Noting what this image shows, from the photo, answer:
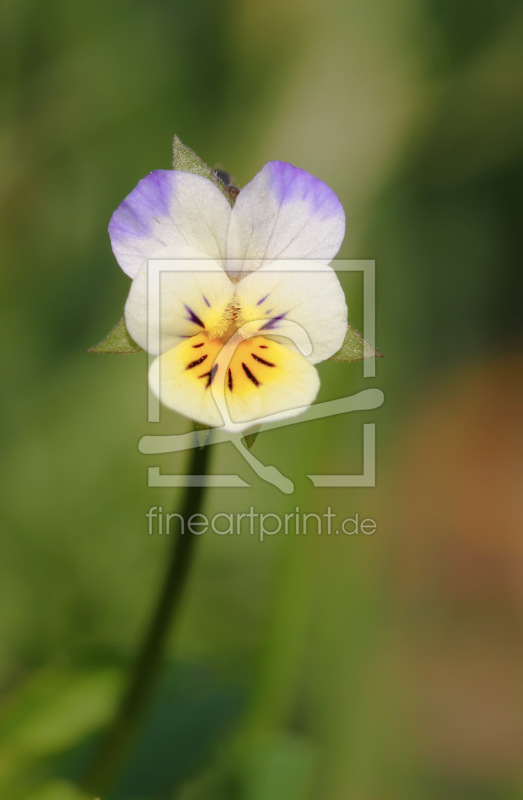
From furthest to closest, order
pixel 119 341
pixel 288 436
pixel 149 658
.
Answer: pixel 288 436 < pixel 149 658 < pixel 119 341

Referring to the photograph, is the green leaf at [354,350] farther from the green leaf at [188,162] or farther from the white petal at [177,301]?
the green leaf at [188,162]

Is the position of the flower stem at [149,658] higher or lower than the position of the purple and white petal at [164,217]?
lower

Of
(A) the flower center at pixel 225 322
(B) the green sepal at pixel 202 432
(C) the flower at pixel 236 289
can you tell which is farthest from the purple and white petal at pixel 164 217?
(B) the green sepal at pixel 202 432

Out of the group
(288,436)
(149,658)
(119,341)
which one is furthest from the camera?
(288,436)

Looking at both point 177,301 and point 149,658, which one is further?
point 149,658

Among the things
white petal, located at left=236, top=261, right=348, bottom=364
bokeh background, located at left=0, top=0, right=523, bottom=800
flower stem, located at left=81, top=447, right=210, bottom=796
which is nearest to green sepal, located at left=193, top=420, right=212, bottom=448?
flower stem, located at left=81, top=447, right=210, bottom=796

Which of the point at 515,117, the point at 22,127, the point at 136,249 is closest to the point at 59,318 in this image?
the point at 22,127

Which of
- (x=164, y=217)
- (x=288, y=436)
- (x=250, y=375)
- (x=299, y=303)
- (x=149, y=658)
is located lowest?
(x=149, y=658)

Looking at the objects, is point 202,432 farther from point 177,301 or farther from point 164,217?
point 164,217

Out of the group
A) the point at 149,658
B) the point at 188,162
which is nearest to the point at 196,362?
the point at 188,162
